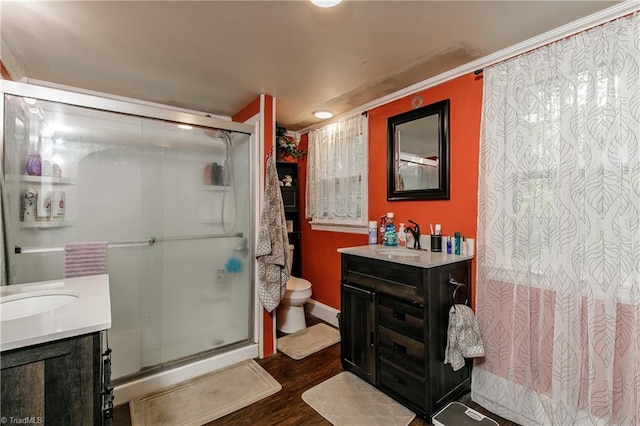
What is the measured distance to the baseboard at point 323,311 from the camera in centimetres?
316

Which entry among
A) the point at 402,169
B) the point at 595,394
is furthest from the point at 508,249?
the point at 402,169

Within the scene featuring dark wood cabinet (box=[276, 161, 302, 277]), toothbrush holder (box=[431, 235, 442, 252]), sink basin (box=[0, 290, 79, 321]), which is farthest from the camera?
dark wood cabinet (box=[276, 161, 302, 277])

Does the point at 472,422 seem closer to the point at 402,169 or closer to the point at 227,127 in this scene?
the point at 402,169

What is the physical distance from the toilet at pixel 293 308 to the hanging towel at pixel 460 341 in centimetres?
147

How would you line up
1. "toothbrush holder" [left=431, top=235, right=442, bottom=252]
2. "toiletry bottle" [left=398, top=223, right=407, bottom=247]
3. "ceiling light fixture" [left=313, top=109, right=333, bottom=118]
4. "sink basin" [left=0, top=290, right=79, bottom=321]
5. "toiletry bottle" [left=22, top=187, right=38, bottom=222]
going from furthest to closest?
1. "ceiling light fixture" [left=313, top=109, right=333, bottom=118]
2. "toiletry bottle" [left=398, top=223, right=407, bottom=247]
3. "toothbrush holder" [left=431, top=235, right=442, bottom=252]
4. "toiletry bottle" [left=22, top=187, right=38, bottom=222]
5. "sink basin" [left=0, top=290, right=79, bottom=321]

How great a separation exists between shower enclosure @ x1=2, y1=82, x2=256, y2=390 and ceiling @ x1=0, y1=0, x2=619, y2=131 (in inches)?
12.3

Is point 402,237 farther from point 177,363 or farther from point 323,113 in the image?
point 177,363

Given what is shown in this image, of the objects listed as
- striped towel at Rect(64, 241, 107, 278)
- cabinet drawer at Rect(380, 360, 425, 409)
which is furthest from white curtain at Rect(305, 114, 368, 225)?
striped towel at Rect(64, 241, 107, 278)

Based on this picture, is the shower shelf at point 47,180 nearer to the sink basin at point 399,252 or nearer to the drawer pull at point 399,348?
the sink basin at point 399,252

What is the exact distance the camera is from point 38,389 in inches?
33.8

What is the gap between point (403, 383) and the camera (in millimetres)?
1862

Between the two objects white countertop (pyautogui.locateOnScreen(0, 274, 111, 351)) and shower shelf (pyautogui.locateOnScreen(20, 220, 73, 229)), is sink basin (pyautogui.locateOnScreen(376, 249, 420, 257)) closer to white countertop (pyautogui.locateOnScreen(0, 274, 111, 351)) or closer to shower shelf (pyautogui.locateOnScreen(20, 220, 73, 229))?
white countertop (pyautogui.locateOnScreen(0, 274, 111, 351))

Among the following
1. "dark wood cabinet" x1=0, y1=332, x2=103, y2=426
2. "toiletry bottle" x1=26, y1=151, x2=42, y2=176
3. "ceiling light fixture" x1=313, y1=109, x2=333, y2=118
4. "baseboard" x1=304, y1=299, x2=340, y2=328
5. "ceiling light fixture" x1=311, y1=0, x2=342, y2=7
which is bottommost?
"baseboard" x1=304, y1=299, x2=340, y2=328

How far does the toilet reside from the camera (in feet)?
9.44
